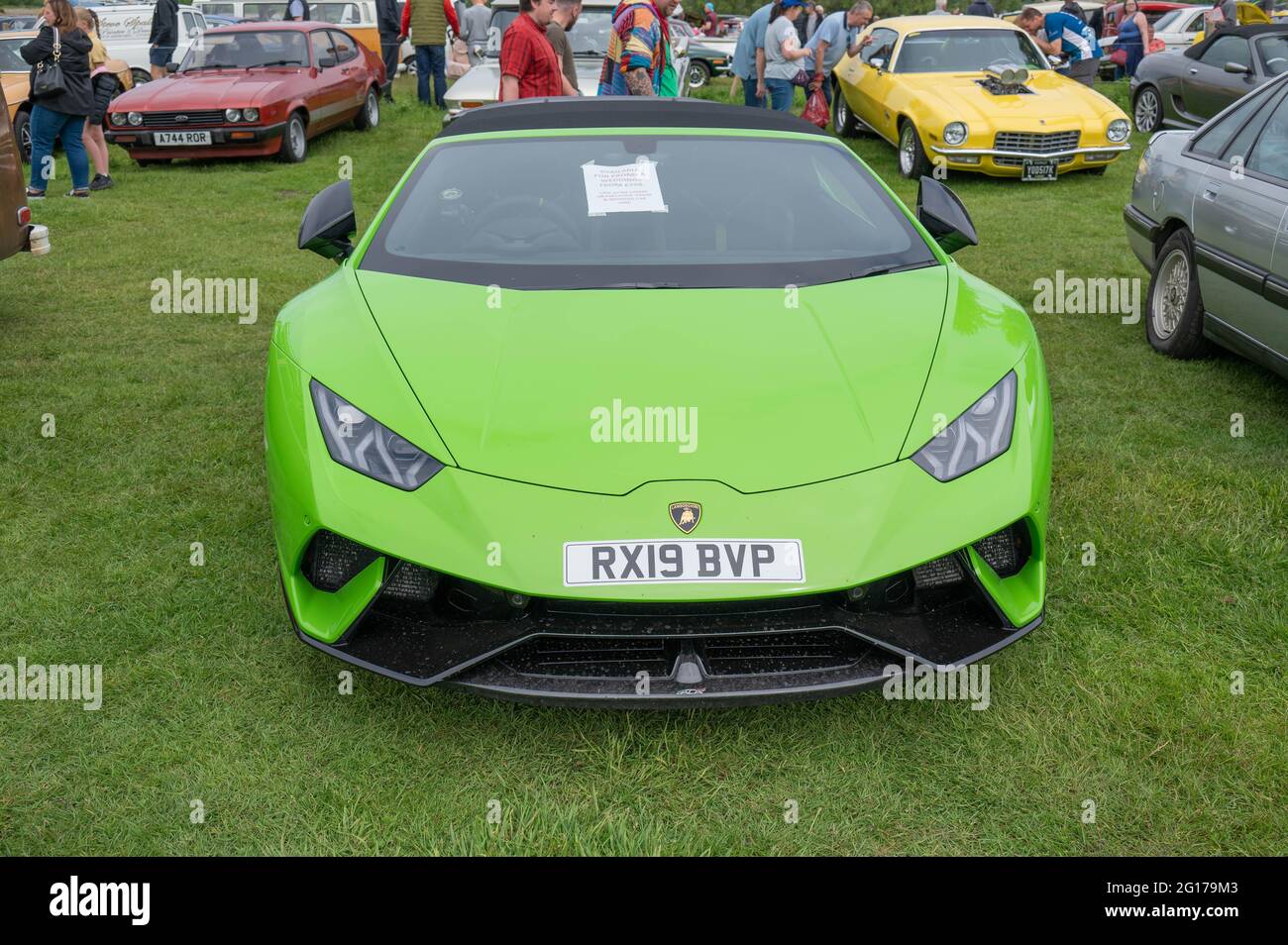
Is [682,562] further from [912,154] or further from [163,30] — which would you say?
[163,30]

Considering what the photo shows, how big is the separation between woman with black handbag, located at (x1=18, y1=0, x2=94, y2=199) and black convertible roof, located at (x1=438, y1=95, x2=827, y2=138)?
230 inches

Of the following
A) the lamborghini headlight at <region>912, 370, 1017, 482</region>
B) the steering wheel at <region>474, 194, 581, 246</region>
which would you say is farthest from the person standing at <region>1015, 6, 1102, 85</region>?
the lamborghini headlight at <region>912, 370, 1017, 482</region>

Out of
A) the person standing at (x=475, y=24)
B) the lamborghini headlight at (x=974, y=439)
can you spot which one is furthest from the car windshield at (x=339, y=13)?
the lamborghini headlight at (x=974, y=439)

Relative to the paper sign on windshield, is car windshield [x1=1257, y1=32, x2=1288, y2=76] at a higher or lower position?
lower

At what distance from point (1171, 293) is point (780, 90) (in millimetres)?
5878

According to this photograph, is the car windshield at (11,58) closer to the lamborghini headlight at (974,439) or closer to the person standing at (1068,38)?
the person standing at (1068,38)

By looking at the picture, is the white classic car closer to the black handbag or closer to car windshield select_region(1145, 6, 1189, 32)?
the black handbag

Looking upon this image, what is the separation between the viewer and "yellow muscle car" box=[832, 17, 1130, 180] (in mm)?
9523

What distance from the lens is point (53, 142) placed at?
8.91 meters

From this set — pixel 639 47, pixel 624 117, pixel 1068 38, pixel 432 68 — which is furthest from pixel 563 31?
pixel 432 68
